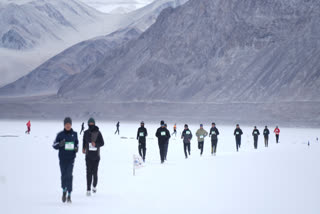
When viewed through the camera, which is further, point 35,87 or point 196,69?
point 35,87

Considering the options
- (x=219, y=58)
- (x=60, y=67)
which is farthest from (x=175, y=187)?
(x=60, y=67)

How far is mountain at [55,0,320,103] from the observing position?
9906 cm

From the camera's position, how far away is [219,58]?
11381 centimetres

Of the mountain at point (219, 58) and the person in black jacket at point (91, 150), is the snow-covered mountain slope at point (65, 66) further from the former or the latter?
the person in black jacket at point (91, 150)

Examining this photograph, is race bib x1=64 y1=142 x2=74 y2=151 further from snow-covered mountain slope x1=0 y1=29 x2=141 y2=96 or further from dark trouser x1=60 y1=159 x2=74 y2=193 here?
snow-covered mountain slope x1=0 y1=29 x2=141 y2=96

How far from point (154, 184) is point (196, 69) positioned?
336ft

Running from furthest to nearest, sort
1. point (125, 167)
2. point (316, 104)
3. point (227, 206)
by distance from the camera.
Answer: point (316, 104)
point (125, 167)
point (227, 206)

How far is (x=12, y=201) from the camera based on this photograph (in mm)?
11617

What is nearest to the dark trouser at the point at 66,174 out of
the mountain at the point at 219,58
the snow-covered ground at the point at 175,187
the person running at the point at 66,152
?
the person running at the point at 66,152

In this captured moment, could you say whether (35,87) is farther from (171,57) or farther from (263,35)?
(263,35)

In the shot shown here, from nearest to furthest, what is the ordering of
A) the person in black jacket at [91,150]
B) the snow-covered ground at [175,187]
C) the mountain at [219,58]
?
the snow-covered ground at [175,187] < the person in black jacket at [91,150] < the mountain at [219,58]

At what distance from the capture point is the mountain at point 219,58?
9906 centimetres

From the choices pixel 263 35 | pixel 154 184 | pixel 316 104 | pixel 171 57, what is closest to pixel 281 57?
pixel 263 35

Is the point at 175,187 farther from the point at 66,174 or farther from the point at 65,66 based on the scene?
the point at 65,66
